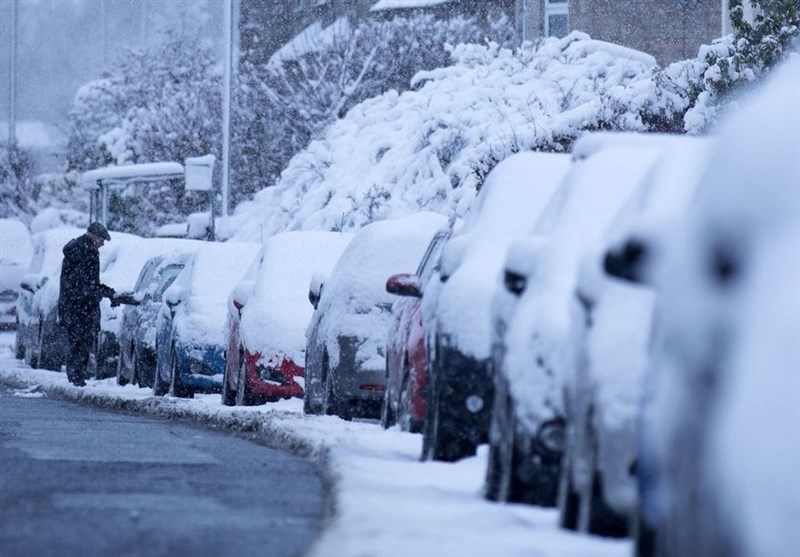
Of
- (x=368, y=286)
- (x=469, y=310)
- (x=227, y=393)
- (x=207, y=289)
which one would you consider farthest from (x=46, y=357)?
(x=469, y=310)

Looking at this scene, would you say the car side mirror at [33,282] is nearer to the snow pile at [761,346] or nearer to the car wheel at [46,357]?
the car wheel at [46,357]

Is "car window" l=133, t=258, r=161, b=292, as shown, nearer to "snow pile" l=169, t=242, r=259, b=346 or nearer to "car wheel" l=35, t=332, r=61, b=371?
"snow pile" l=169, t=242, r=259, b=346

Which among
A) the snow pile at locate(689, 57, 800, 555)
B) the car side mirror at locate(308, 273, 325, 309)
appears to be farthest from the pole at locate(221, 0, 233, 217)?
the snow pile at locate(689, 57, 800, 555)

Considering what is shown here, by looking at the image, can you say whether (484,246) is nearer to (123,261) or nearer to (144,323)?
(144,323)

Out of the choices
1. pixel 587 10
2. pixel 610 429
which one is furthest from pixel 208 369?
pixel 587 10

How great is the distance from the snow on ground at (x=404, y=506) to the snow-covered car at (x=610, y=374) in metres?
0.17

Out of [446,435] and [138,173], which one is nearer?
[446,435]

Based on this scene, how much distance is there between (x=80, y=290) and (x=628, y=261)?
17.0 m

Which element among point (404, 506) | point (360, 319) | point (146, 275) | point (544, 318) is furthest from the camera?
point (146, 275)

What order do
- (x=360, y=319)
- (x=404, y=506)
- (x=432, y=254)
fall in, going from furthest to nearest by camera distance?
(x=360, y=319)
(x=432, y=254)
(x=404, y=506)

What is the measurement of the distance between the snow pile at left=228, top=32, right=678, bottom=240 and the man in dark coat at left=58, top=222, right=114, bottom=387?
4.66 meters

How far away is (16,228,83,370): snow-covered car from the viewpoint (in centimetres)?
2589

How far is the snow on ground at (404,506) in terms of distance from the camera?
23.1 ft

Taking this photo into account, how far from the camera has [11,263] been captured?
117 ft
